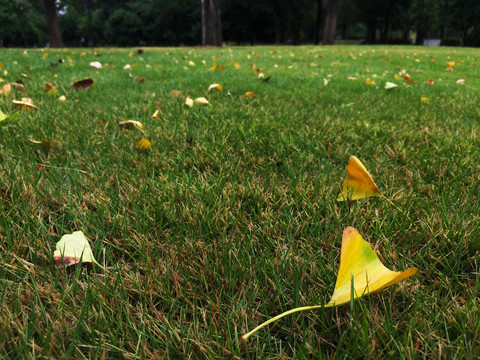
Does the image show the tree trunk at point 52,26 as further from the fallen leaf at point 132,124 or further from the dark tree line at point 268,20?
the fallen leaf at point 132,124

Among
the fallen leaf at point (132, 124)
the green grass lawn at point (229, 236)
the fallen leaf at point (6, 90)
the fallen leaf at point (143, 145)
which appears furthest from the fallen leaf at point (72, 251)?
the fallen leaf at point (6, 90)

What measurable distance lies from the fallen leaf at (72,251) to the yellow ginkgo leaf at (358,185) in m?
0.95

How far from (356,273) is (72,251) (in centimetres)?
84

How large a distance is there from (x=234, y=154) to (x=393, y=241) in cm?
99

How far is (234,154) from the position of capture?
1.86 meters

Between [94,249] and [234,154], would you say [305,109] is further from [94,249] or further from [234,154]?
[94,249]

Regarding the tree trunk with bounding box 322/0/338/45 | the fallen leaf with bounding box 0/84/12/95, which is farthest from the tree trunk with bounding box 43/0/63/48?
the fallen leaf with bounding box 0/84/12/95

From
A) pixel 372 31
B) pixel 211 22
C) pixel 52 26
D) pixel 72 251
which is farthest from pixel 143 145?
pixel 372 31

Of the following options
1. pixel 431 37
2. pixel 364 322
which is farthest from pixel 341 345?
pixel 431 37

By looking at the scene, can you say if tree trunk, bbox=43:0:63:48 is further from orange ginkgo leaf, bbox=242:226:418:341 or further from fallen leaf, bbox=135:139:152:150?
orange ginkgo leaf, bbox=242:226:418:341

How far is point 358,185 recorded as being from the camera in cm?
136

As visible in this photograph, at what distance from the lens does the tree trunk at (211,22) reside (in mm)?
16828

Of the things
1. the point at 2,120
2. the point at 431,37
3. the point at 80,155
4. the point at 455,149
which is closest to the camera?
the point at 80,155

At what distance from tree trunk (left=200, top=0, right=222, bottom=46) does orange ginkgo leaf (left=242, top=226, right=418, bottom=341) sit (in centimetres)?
1793
